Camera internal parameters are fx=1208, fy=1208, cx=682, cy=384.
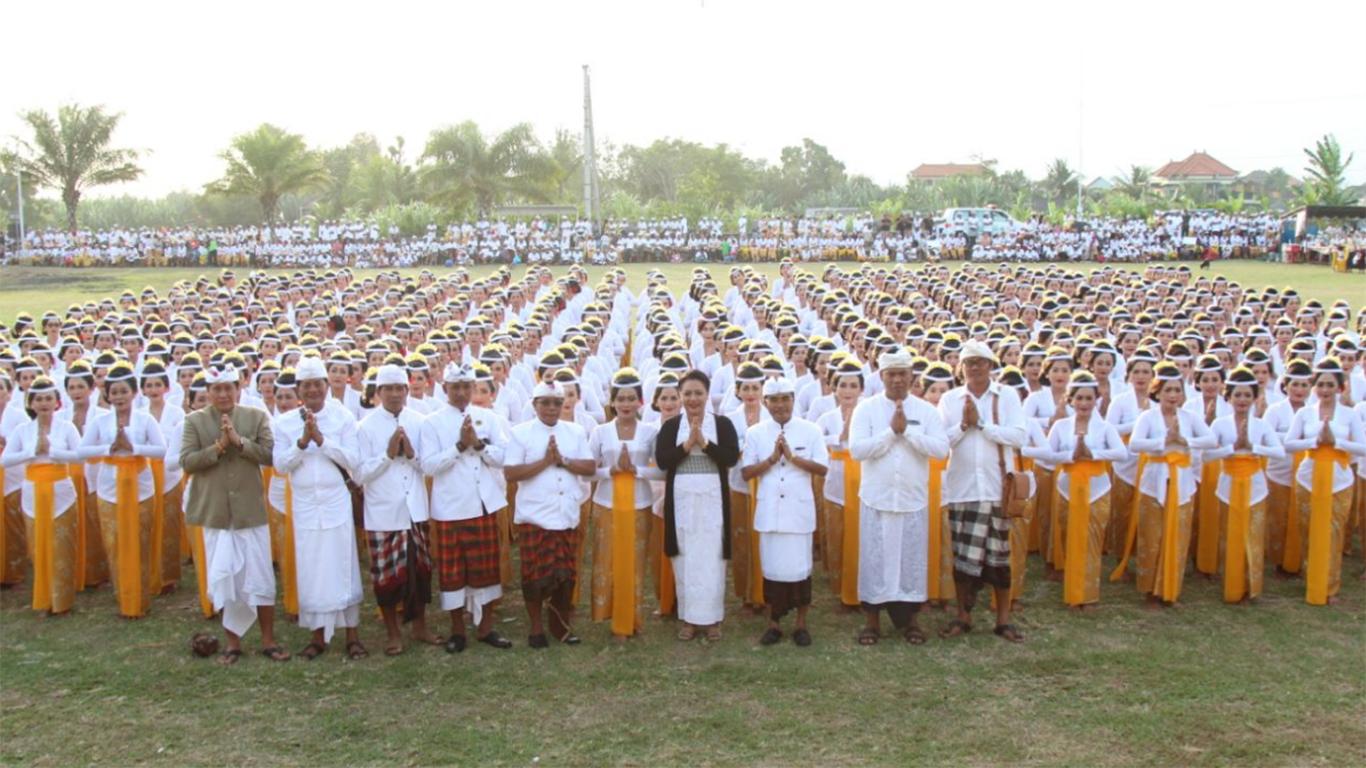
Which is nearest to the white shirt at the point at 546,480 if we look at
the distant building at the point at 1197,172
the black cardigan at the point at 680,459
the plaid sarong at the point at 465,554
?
the plaid sarong at the point at 465,554

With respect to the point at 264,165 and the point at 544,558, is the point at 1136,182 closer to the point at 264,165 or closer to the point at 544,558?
the point at 264,165

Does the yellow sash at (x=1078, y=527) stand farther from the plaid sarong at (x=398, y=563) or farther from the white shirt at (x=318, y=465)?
the white shirt at (x=318, y=465)

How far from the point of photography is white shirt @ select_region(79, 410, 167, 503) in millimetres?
7582

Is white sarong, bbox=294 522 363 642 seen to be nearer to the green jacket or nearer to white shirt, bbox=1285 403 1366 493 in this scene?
the green jacket

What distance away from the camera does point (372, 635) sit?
284 inches

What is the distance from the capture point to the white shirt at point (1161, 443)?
749 centimetres

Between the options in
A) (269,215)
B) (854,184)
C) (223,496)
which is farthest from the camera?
(854,184)

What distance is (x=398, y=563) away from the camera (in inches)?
266

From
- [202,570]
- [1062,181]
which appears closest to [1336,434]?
[202,570]

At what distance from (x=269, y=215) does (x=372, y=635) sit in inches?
1577

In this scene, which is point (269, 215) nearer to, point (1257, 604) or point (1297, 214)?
point (1297, 214)

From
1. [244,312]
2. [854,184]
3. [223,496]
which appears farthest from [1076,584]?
[854,184]

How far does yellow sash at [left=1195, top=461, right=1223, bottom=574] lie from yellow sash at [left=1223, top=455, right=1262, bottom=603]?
41 cm

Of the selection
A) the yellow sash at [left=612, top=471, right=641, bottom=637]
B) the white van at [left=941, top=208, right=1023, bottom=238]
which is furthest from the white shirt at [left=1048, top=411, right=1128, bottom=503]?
the white van at [left=941, top=208, right=1023, bottom=238]
